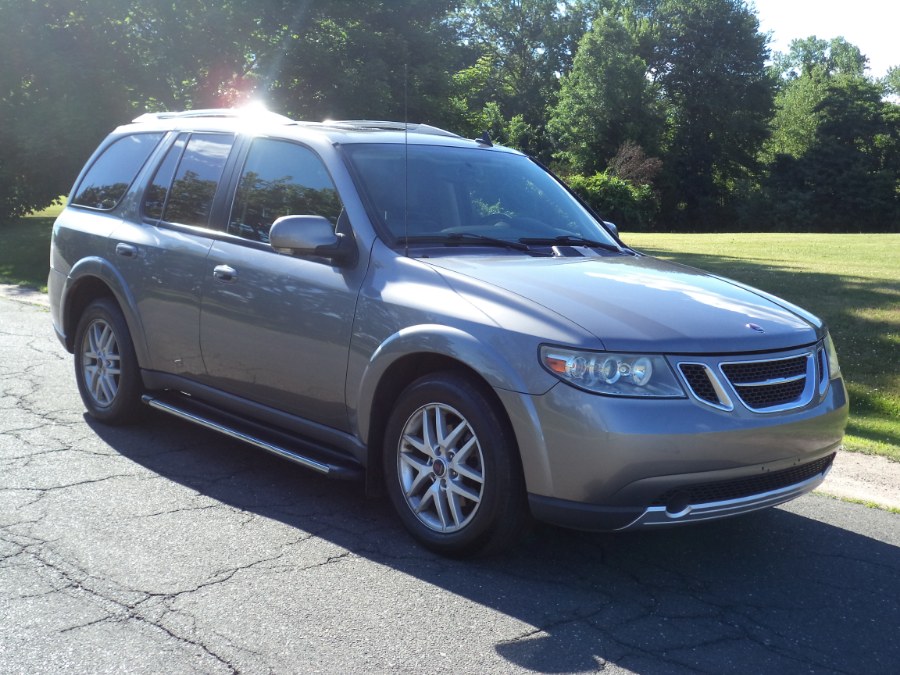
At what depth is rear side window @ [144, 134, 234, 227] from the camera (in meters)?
5.88

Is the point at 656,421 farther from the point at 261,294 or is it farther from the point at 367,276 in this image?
the point at 261,294

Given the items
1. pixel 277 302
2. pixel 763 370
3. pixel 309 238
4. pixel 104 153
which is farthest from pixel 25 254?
pixel 763 370

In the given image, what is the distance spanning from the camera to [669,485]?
3.94 meters

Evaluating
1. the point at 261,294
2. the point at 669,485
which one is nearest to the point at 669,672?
the point at 669,485

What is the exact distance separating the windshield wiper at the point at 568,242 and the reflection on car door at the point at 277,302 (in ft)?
3.30

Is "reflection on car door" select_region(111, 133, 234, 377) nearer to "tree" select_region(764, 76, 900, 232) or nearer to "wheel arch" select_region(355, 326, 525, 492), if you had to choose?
"wheel arch" select_region(355, 326, 525, 492)

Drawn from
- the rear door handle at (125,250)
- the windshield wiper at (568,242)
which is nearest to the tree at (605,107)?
the rear door handle at (125,250)

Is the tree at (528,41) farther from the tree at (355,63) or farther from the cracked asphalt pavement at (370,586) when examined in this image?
the cracked asphalt pavement at (370,586)

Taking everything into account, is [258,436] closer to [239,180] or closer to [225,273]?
[225,273]

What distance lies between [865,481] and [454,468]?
117 inches

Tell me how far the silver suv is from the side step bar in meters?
0.02

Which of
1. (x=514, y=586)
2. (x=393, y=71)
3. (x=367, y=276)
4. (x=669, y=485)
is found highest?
(x=393, y=71)

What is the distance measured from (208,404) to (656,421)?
2.94 metres

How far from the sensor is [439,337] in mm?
4332
